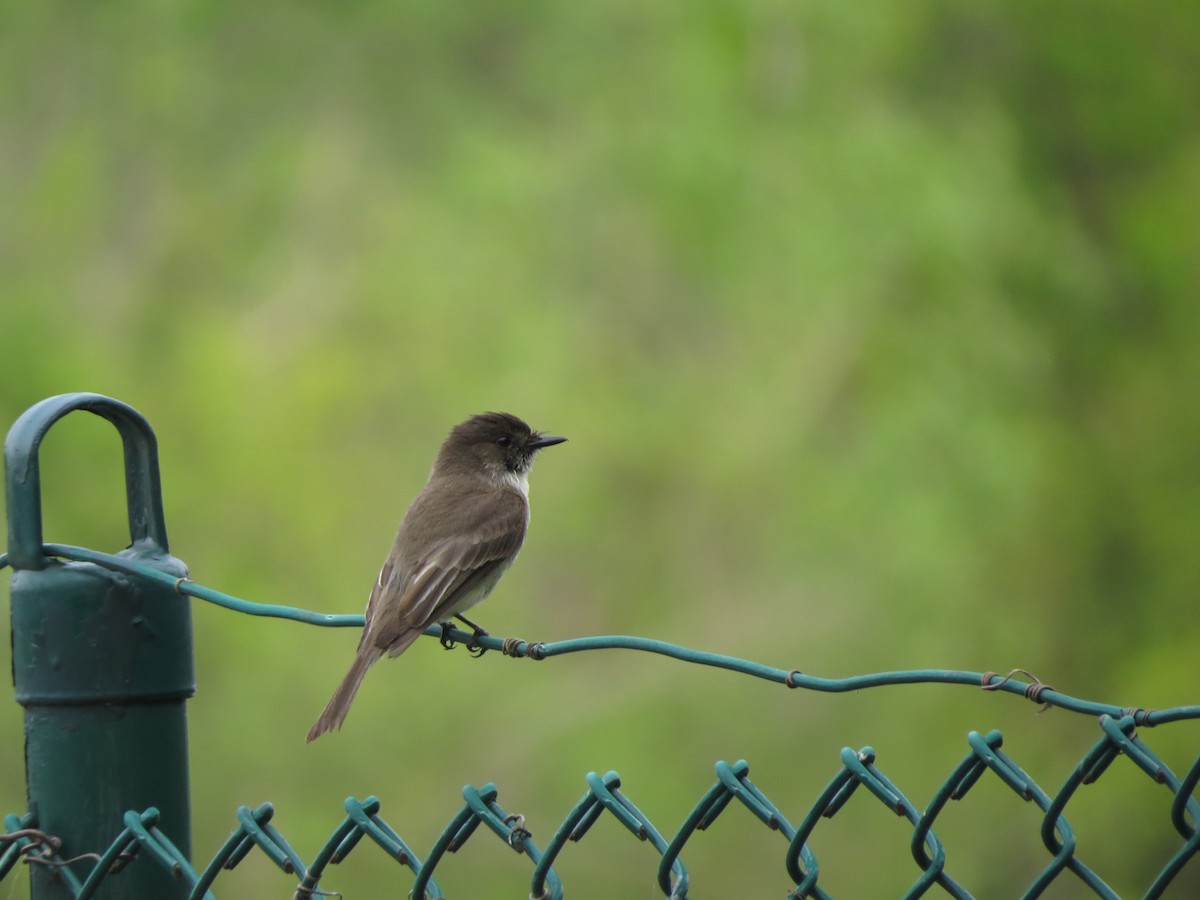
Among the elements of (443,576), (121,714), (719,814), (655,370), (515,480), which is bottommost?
(719,814)

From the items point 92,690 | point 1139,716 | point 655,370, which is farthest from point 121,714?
point 655,370

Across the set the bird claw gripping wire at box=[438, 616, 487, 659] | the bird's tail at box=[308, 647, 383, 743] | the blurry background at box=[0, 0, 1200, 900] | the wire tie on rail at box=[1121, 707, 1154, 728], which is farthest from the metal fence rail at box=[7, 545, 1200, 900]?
the blurry background at box=[0, 0, 1200, 900]

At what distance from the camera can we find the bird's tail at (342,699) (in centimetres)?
391

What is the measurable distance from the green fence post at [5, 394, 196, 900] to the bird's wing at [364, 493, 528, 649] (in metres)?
1.62

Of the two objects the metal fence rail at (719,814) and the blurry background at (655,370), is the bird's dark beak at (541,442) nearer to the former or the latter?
the metal fence rail at (719,814)

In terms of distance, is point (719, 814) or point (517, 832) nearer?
point (517, 832)

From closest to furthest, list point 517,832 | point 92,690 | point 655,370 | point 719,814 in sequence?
point 517,832, point 719,814, point 92,690, point 655,370

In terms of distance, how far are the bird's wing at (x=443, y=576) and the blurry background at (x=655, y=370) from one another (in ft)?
26.3

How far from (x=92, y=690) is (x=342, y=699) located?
1.33m

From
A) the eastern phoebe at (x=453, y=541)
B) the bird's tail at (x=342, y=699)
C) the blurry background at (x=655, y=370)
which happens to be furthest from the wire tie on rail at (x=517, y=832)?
the blurry background at (x=655, y=370)

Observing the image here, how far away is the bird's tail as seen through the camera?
3.91m

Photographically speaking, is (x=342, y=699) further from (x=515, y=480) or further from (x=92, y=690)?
(x=515, y=480)

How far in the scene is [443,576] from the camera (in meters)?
5.11

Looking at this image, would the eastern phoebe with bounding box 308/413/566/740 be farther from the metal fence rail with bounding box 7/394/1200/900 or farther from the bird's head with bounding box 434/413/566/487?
the metal fence rail with bounding box 7/394/1200/900
